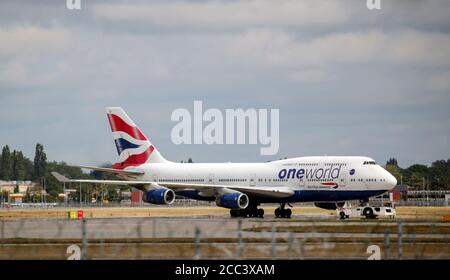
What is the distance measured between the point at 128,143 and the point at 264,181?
1675 centimetres

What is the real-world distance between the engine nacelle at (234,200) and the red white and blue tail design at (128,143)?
46.2ft

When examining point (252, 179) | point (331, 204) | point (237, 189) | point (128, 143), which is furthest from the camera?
point (128, 143)

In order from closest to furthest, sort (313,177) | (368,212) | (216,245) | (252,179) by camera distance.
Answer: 1. (216,245)
2. (313,177)
3. (368,212)
4. (252,179)

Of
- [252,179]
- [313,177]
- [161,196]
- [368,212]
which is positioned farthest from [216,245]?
[252,179]

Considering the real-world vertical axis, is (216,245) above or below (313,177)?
below

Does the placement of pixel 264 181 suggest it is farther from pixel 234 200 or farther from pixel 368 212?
pixel 368 212

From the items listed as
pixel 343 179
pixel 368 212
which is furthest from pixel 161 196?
pixel 368 212

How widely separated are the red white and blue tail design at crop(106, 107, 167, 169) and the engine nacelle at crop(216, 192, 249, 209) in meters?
14.1

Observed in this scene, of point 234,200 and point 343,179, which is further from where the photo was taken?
point 234,200

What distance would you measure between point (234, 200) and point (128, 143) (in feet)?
59.2

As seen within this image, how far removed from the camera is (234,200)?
81.4 metres

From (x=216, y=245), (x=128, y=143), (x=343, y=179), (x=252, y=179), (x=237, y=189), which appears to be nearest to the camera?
(x=216, y=245)

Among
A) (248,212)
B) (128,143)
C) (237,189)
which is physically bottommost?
(248,212)

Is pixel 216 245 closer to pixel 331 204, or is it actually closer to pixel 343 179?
pixel 343 179
